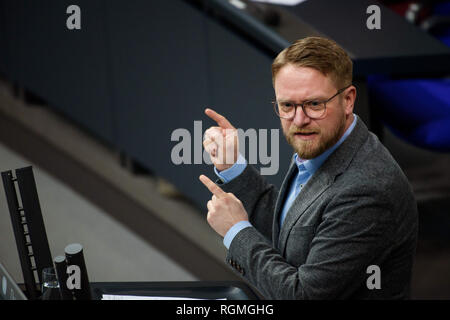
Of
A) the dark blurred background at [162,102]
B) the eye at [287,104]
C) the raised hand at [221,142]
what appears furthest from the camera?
the dark blurred background at [162,102]

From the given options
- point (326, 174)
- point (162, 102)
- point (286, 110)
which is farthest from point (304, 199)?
point (162, 102)

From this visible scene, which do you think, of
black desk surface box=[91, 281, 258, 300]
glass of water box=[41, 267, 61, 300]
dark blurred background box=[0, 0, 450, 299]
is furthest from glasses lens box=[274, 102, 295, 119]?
dark blurred background box=[0, 0, 450, 299]

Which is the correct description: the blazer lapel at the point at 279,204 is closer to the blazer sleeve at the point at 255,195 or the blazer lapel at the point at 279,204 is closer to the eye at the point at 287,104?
the blazer sleeve at the point at 255,195

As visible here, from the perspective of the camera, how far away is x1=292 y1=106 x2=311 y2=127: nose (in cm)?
135

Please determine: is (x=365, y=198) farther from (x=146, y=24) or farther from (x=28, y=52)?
(x=28, y=52)

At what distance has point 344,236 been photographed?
1.28 m


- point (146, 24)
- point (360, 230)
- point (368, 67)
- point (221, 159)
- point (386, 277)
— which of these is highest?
point (146, 24)

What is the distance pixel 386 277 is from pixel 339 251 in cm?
14

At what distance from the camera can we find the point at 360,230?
128 cm

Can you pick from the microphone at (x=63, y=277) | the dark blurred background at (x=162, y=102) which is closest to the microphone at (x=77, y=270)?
the microphone at (x=63, y=277)

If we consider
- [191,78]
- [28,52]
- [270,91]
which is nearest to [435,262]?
[270,91]

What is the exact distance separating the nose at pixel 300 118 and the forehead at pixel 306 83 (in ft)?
0.09

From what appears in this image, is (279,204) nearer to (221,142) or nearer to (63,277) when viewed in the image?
(221,142)

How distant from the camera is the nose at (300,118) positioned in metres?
1.35
